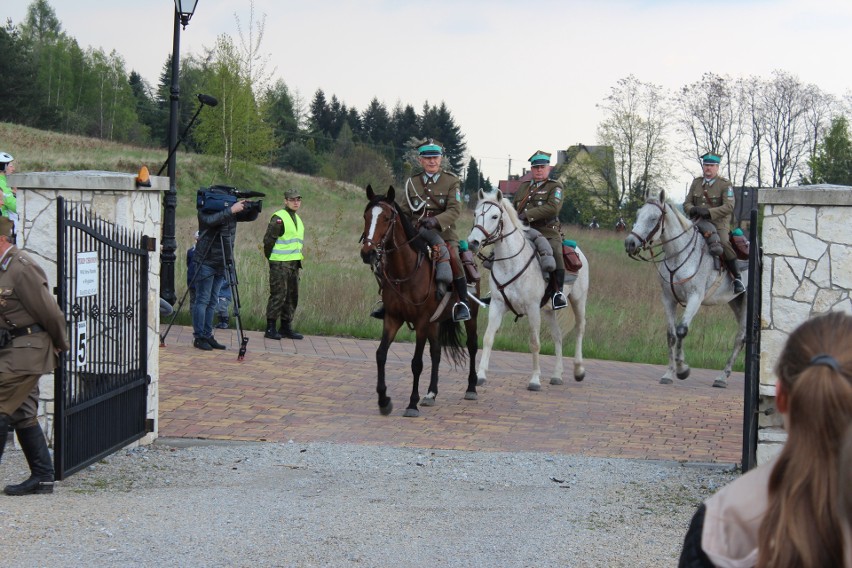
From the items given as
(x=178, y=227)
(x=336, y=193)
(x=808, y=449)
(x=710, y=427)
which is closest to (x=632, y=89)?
(x=336, y=193)

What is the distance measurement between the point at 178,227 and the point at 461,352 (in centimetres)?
1671

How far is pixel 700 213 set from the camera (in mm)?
14641

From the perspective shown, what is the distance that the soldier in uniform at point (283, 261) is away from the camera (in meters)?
15.8

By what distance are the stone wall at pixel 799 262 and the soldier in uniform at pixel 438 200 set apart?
4.27 m

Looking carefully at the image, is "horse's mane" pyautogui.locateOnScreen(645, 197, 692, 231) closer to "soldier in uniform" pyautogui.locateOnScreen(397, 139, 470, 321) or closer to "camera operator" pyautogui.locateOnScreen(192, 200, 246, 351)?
"soldier in uniform" pyautogui.locateOnScreen(397, 139, 470, 321)

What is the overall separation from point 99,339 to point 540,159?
6998 mm

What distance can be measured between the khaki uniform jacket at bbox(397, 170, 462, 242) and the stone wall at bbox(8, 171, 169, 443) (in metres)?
3.44

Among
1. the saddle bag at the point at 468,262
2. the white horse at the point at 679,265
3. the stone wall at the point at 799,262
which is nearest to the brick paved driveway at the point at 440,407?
the white horse at the point at 679,265

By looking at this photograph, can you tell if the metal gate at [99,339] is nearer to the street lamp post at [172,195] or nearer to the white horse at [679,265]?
the street lamp post at [172,195]

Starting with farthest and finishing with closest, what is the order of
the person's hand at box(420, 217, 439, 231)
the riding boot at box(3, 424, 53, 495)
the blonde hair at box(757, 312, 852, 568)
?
the person's hand at box(420, 217, 439, 231), the riding boot at box(3, 424, 53, 495), the blonde hair at box(757, 312, 852, 568)

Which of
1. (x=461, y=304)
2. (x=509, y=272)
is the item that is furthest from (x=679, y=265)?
(x=461, y=304)

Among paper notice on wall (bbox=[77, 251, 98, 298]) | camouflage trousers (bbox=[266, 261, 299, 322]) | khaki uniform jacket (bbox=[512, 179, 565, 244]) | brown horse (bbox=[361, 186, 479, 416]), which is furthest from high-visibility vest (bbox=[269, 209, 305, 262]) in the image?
paper notice on wall (bbox=[77, 251, 98, 298])

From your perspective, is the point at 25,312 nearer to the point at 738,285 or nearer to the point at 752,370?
the point at 752,370

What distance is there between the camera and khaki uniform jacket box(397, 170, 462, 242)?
Answer: 38.3ft
